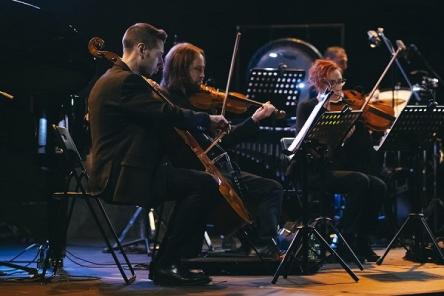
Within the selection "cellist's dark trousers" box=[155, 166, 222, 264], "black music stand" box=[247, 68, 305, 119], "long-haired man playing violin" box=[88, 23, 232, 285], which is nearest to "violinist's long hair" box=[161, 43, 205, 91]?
"long-haired man playing violin" box=[88, 23, 232, 285]

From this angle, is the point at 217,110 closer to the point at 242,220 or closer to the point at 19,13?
the point at 242,220

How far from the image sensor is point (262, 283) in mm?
5055

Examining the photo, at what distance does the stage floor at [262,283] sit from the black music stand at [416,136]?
0.21 meters

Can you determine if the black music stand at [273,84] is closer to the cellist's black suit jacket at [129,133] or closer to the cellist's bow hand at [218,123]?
the cellist's bow hand at [218,123]

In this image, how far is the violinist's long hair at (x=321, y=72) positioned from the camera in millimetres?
6387

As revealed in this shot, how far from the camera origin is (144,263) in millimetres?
6098

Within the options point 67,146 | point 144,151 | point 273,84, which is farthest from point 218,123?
point 273,84

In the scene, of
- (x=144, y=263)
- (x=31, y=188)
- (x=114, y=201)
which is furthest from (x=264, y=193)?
(x=31, y=188)

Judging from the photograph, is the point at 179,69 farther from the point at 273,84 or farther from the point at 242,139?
the point at 273,84

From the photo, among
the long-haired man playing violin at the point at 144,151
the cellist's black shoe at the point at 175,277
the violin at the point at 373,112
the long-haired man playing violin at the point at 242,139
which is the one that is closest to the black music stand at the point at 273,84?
the violin at the point at 373,112

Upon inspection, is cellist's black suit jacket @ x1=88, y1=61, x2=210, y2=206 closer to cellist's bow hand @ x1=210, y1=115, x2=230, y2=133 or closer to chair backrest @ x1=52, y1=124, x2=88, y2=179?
cellist's bow hand @ x1=210, y1=115, x2=230, y2=133

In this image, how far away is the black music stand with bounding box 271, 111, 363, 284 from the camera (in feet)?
17.1

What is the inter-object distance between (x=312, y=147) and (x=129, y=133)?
138 cm

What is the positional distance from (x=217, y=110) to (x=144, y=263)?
1291mm
